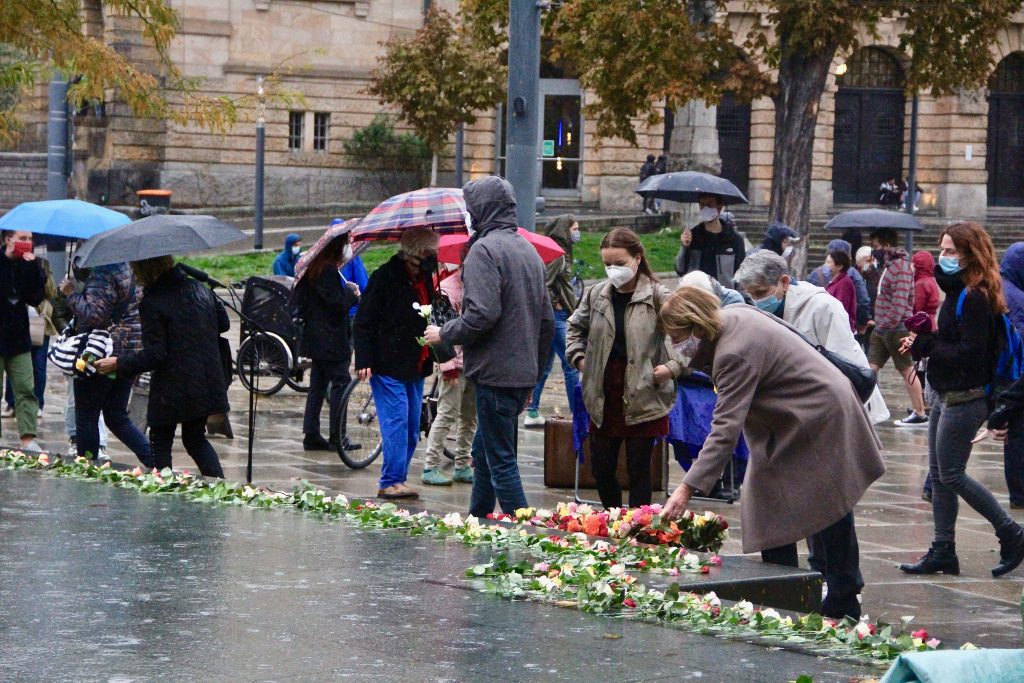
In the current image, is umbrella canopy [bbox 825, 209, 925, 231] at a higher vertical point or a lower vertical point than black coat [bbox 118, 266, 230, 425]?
higher

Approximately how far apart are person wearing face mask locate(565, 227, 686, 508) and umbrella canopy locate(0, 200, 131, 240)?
12.4ft

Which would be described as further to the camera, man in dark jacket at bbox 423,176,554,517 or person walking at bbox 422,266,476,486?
person walking at bbox 422,266,476,486

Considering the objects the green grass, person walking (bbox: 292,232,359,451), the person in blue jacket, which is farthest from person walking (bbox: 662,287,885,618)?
the green grass

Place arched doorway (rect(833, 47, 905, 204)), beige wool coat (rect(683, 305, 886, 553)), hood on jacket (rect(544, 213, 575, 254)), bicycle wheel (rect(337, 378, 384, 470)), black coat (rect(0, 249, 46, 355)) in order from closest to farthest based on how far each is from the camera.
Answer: beige wool coat (rect(683, 305, 886, 553)) → black coat (rect(0, 249, 46, 355)) → bicycle wheel (rect(337, 378, 384, 470)) → hood on jacket (rect(544, 213, 575, 254)) → arched doorway (rect(833, 47, 905, 204))

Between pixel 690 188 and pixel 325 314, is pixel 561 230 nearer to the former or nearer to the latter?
pixel 325 314

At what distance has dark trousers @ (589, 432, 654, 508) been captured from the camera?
9.26 meters

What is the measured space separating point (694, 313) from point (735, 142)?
3832 cm

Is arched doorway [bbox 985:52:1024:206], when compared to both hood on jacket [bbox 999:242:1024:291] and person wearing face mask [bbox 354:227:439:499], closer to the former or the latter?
hood on jacket [bbox 999:242:1024:291]

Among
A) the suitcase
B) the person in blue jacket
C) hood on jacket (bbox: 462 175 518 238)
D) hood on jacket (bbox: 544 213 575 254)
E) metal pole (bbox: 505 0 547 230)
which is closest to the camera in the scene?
hood on jacket (bbox: 462 175 518 238)

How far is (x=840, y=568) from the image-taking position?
22.9 ft

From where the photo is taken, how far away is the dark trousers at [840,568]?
692cm

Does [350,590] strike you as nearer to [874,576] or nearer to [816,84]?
[874,576]

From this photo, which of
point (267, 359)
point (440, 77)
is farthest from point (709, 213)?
point (440, 77)

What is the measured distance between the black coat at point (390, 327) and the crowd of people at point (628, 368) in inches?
0.5
